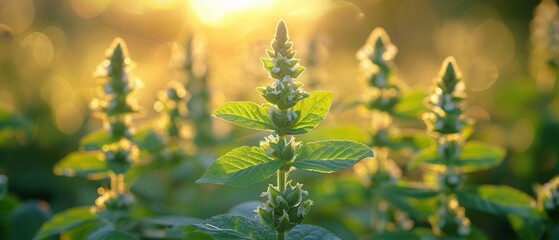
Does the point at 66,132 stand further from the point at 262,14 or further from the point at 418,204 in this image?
the point at 262,14

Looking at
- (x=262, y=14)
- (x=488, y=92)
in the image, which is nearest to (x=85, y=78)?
(x=262, y=14)

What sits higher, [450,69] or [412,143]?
[450,69]

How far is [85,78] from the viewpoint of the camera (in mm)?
11047

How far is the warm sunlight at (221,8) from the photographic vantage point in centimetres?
1032

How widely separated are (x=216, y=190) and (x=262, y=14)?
22.4 feet

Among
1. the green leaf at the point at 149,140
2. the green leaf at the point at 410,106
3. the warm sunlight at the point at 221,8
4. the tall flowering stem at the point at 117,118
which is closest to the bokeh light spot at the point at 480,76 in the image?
the warm sunlight at the point at 221,8

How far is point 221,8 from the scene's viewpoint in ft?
36.0

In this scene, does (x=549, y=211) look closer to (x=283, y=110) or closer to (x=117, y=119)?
Result: (x=283, y=110)

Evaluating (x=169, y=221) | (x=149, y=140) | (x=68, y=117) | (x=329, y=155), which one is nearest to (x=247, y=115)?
(x=329, y=155)

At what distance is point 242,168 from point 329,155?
315mm

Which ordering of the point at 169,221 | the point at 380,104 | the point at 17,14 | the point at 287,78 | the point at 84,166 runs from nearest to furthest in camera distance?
the point at 287,78, the point at 169,221, the point at 84,166, the point at 380,104, the point at 17,14

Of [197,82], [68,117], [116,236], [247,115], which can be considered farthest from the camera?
[68,117]

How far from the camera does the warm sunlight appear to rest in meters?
10.3

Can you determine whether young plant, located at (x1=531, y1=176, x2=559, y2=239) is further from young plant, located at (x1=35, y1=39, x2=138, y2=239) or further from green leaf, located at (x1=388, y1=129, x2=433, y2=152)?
young plant, located at (x1=35, y1=39, x2=138, y2=239)
